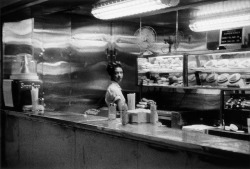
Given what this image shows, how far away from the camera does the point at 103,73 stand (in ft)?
25.3

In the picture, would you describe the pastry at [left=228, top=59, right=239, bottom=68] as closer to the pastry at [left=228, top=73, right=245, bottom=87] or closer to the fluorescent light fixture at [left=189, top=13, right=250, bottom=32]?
the pastry at [left=228, top=73, right=245, bottom=87]

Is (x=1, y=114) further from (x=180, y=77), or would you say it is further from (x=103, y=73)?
(x=180, y=77)

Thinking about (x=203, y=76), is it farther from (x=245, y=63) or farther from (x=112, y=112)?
(x=112, y=112)

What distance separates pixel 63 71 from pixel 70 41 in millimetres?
635

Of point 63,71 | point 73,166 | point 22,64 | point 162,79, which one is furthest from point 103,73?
point 73,166

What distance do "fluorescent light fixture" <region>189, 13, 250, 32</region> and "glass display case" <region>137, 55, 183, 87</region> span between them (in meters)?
0.97

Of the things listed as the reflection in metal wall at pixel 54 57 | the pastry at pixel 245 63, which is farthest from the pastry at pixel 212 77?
the reflection in metal wall at pixel 54 57

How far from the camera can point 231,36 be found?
5449 mm

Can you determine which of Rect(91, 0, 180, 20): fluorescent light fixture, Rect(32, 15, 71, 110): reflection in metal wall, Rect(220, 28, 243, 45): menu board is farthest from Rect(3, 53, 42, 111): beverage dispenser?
Rect(220, 28, 243, 45): menu board

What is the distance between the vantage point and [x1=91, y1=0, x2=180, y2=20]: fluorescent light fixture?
11.7ft

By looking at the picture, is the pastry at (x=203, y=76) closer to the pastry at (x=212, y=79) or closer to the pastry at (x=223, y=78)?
the pastry at (x=212, y=79)

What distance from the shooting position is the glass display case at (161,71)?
6.23 m

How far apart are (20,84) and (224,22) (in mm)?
3190

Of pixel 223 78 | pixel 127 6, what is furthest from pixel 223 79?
pixel 127 6
